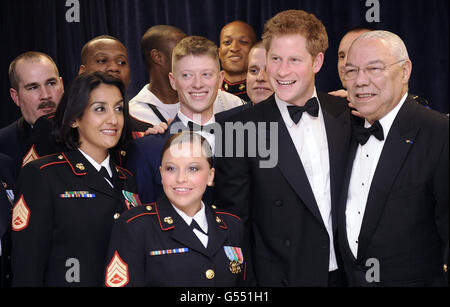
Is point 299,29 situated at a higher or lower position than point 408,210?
higher

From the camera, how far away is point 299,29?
9.65ft

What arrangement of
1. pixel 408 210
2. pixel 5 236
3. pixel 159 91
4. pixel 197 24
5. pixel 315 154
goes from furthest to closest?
pixel 197 24, pixel 159 91, pixel 5 236, pixel 315 154, pixel 408 210

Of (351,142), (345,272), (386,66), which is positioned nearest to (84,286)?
(345,272)

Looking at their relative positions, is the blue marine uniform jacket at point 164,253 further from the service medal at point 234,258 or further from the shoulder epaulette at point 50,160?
the shoulder epaulette at point 50,160

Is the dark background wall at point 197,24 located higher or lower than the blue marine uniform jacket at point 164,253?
higher

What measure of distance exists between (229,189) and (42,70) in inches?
70.0

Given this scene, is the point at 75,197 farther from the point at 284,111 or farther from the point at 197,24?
the point at 197,24

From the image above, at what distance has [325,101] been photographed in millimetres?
3080

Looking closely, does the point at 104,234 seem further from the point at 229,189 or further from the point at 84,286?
the point at 229,189

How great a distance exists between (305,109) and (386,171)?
1.76ft

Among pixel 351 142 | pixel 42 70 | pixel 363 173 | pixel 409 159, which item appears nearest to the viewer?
pixel 409 159

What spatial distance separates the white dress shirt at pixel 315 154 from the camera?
111 inches

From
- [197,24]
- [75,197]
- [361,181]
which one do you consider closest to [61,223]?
[75,197]

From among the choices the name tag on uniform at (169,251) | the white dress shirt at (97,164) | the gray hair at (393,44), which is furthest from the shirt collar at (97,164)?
the gray hair at (393,44)
